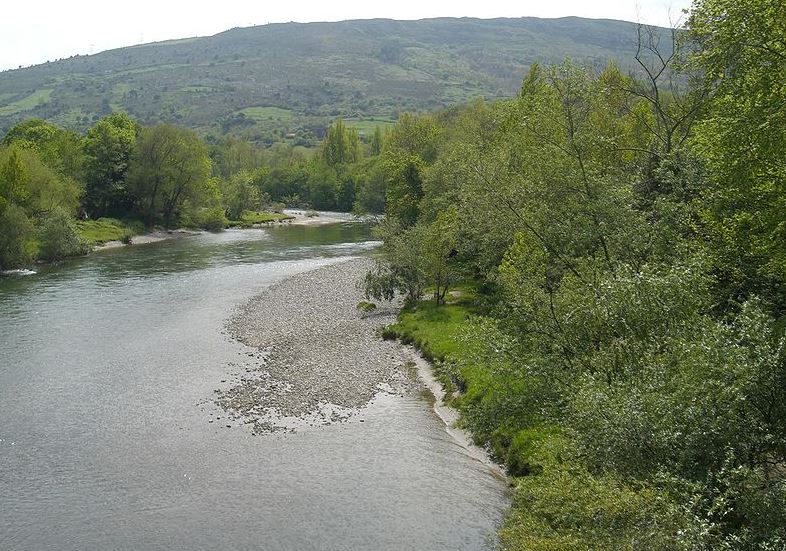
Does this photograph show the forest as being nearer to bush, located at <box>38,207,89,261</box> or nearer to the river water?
the river water

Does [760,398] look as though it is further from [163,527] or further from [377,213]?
[377,213]

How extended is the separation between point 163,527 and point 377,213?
10085 cm

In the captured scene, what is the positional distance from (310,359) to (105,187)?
266ft

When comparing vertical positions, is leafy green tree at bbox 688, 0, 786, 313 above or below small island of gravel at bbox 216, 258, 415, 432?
above

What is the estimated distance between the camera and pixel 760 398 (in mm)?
15203

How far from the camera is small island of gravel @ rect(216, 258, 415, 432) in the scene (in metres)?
31.6

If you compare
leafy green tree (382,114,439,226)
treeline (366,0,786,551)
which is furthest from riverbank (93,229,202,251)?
treeline (366,0,786,551)

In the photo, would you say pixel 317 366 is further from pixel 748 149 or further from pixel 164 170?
pixel 164 170

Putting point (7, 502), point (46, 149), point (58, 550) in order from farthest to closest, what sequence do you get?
1. point (46, 149)
2. point (7, 502)
3. point (58, 550)

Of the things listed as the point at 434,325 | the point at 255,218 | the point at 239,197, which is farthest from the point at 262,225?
the point at 434,325

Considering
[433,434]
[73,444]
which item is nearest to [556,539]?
[433,434]

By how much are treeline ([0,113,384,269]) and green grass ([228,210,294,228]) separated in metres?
1.27

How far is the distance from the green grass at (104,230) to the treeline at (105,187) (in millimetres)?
576

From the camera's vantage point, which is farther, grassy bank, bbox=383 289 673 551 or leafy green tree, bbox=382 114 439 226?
leafy green tree, bbox=382 114 439 226
